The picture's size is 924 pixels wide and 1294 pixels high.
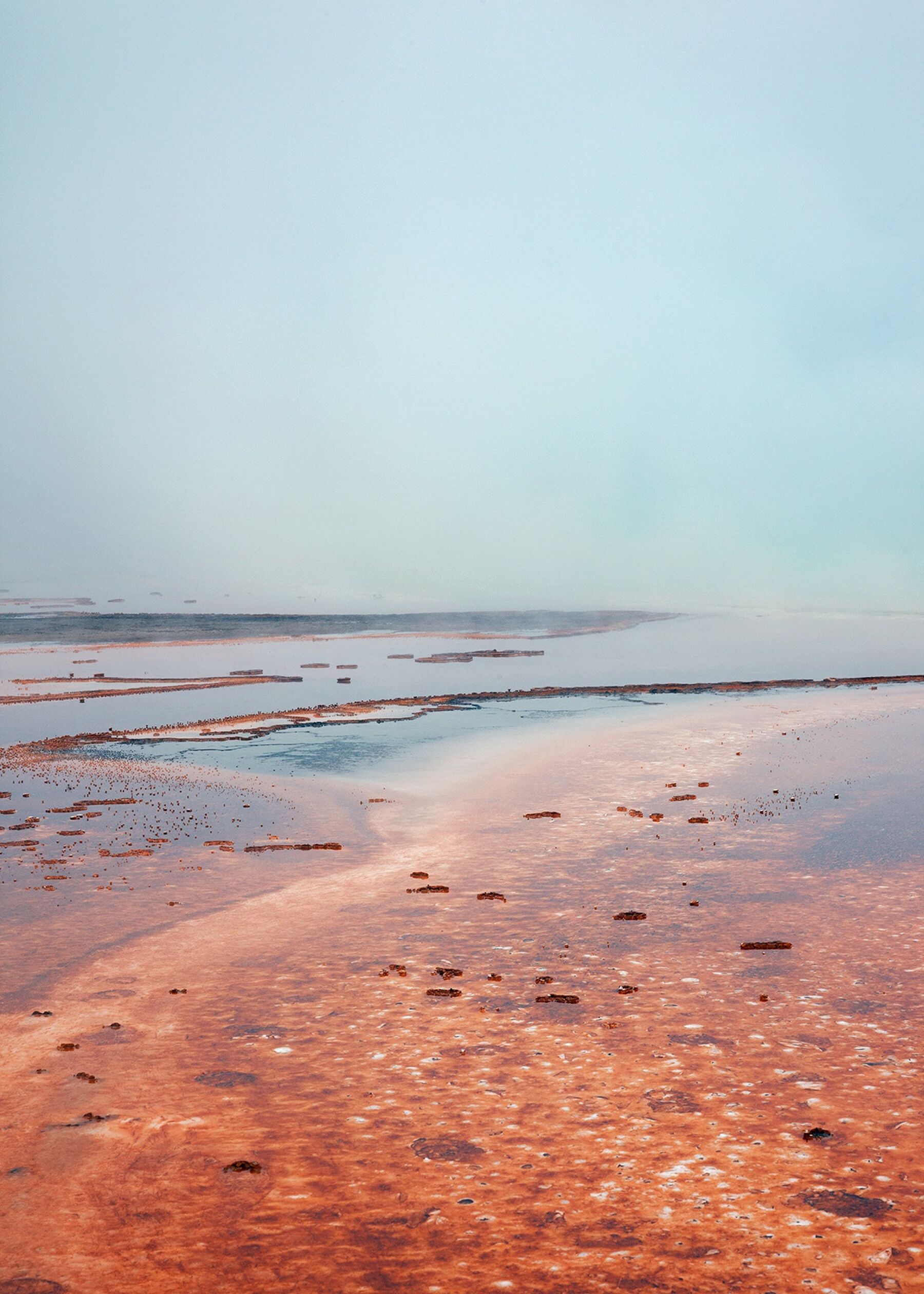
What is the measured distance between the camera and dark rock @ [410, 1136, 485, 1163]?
5.85 meters

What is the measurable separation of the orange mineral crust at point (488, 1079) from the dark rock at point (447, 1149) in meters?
0.02

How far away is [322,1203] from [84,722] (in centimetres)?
2315

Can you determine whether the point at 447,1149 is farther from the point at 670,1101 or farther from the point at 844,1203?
the point at 844,1203

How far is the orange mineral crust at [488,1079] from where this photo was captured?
16.4 feet

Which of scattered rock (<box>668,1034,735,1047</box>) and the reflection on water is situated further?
the reflection on water

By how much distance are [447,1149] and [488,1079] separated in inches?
37.7

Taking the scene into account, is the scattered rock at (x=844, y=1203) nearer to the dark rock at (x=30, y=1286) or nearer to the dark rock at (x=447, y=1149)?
the dark rock at (x=447, y=1149)

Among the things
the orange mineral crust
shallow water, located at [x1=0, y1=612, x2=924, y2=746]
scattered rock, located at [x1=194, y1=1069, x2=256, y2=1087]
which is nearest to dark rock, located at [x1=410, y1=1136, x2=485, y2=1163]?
the orange mineral crust

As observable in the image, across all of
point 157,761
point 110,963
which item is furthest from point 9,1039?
point 157,761

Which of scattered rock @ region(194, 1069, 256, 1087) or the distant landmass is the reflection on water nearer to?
scattered rock @ region(194, 1069, 256, 1087)

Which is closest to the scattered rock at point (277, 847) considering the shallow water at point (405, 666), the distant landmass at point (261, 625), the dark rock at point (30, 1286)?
the dark rock at point (30, 1286)

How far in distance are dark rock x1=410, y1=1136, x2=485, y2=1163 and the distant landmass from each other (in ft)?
184

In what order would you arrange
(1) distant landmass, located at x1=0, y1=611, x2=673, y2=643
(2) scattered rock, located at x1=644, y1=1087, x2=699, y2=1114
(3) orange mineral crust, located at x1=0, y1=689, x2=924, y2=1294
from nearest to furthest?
(3) orange mineral crust, located at x1=0, y1=689, x2=924, y2=1294
(2) scattered rock, located at x1=644, y1=1087, x2=699, y2=1114
(1) distant landmass, located at x1=0, y1=611, x2=673, y2=643

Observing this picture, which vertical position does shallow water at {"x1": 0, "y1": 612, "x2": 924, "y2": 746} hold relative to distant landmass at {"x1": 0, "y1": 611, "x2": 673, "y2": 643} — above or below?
below
